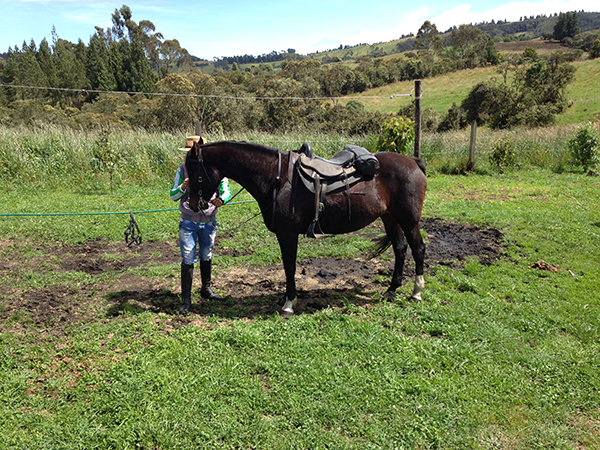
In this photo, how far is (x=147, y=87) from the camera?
53.2 meters

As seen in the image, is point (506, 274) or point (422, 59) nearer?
point (506, 274)

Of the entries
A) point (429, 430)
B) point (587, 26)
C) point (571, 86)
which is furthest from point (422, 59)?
point (587, 26)

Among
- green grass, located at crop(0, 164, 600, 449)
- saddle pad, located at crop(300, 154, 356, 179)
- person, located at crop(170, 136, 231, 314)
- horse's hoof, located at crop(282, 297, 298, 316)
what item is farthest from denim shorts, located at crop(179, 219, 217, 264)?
saddle pad, located at crop(300, 154, 356, 179)

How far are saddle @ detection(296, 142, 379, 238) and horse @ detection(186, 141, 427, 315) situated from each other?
0.25 ft

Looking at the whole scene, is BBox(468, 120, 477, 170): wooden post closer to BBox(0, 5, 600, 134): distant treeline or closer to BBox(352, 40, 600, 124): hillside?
BBox(0, 5, 600, 134): distant treeline

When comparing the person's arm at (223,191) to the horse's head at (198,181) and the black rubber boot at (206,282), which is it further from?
the black rubber boot at (206,282)

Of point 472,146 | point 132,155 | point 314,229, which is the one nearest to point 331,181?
point 314,229

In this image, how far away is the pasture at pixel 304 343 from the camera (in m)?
3.10

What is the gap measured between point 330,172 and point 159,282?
10.1 ft

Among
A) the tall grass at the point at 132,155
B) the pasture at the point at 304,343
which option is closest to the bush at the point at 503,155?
the tall grass at the point at 132,155

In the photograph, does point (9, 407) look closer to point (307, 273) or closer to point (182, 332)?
point (182, 332)

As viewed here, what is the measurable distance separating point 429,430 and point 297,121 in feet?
86.5

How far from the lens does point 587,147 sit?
44.0 ft

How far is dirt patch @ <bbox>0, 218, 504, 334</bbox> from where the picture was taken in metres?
4.87
